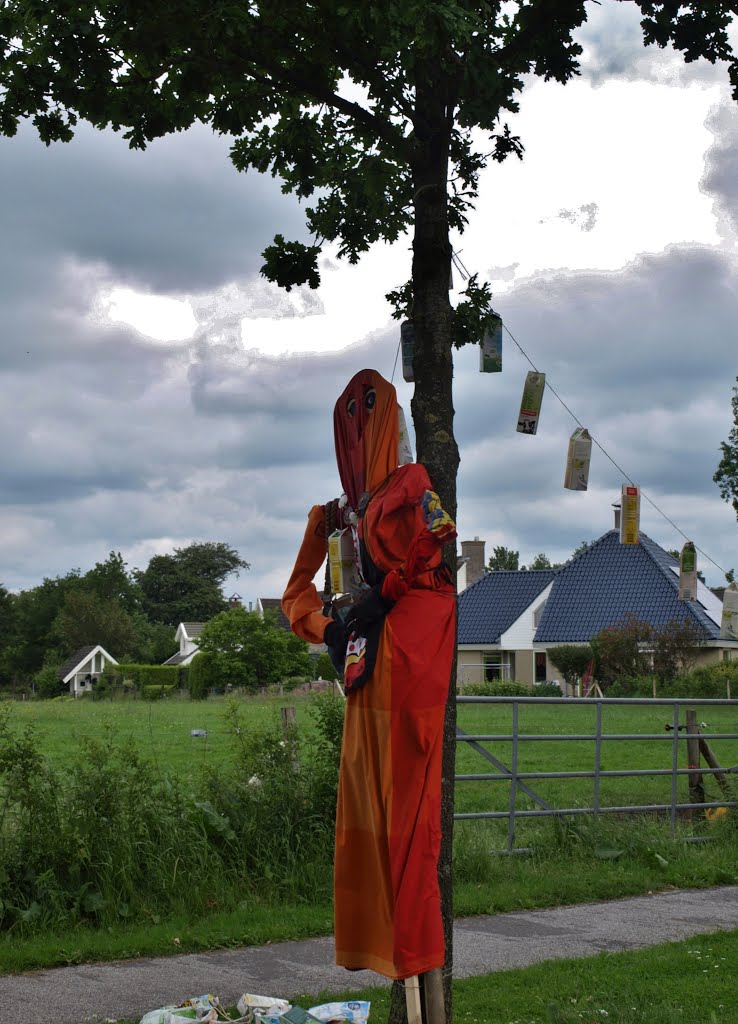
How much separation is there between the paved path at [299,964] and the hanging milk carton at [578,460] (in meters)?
2.72

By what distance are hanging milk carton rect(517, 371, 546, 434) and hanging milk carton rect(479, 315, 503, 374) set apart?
166mm

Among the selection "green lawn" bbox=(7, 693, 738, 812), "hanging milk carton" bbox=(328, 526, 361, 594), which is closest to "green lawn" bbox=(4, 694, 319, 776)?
"green lawn" bbox=(7, 693, 738, 812)

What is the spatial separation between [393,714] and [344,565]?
790 millimetres

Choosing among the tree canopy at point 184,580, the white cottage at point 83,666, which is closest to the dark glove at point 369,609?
the white cottage at point 83,666

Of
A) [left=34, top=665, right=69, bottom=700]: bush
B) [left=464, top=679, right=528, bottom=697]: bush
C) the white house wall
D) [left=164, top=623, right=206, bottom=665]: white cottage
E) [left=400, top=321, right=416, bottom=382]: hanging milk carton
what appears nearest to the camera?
[left=400, top=321, right=416, bottom=382]: hanging milk carton

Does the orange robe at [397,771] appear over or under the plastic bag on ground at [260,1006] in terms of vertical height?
over

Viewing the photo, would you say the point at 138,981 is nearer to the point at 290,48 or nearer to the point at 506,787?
the point at 290,48

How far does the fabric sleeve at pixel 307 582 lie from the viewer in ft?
18.3

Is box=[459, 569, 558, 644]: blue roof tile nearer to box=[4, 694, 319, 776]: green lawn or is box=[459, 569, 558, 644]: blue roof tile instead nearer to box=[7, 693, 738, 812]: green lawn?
box=[7, 693, 738, 812]: green lawn

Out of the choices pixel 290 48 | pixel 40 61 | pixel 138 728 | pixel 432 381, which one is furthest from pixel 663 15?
pixel 138 728

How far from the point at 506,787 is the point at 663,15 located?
12645 millimetres

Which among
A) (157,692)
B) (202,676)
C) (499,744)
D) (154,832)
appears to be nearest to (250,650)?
(202,676)

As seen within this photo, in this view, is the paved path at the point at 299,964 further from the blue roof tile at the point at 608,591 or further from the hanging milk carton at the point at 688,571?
the blue roof tile at the point at 608,591

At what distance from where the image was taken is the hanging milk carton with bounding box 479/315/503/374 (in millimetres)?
5996
